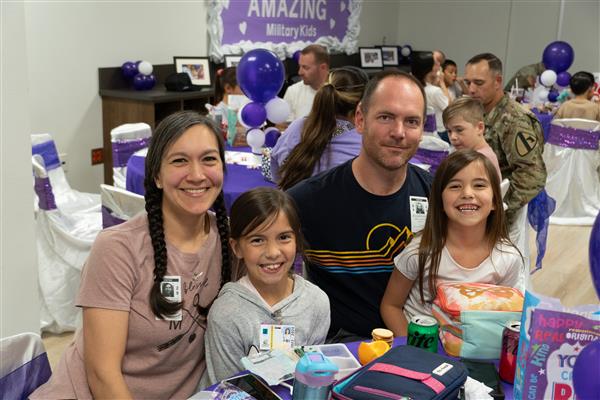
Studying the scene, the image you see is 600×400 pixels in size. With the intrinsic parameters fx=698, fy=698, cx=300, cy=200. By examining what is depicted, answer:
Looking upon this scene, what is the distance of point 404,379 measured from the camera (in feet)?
4.89

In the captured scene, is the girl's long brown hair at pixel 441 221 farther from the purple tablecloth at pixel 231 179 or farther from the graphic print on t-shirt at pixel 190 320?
the purple tablecloth at pixel 231 179

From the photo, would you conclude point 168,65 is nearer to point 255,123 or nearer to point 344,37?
point 255,123

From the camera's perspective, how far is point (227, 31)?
730 centimetres

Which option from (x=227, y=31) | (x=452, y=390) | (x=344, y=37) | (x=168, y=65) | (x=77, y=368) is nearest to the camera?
(x=452, y=390)

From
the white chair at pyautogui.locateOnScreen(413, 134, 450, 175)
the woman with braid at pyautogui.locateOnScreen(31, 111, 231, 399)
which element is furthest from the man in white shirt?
the woman with braid at pyautogui.locateOnScreen(31, 111, 231, 399)

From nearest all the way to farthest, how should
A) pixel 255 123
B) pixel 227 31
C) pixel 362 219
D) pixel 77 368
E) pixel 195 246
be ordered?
pixel 77 368 → pixel 195 246 → pixel 362 219 → pixel 255 123 → pixel 227 31

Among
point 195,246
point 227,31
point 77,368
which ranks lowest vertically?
point 77,368

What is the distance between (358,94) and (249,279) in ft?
5.06

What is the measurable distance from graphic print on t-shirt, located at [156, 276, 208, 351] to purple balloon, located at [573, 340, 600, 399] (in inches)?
42.7

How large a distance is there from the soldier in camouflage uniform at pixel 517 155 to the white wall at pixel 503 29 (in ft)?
23.5

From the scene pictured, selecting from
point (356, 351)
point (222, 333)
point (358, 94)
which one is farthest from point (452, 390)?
point (358, 94)

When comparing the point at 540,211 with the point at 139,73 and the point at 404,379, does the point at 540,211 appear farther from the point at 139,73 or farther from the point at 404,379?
the point at 139,73

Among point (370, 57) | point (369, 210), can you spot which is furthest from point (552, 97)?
point (369, 210)

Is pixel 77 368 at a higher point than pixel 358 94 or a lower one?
lower
